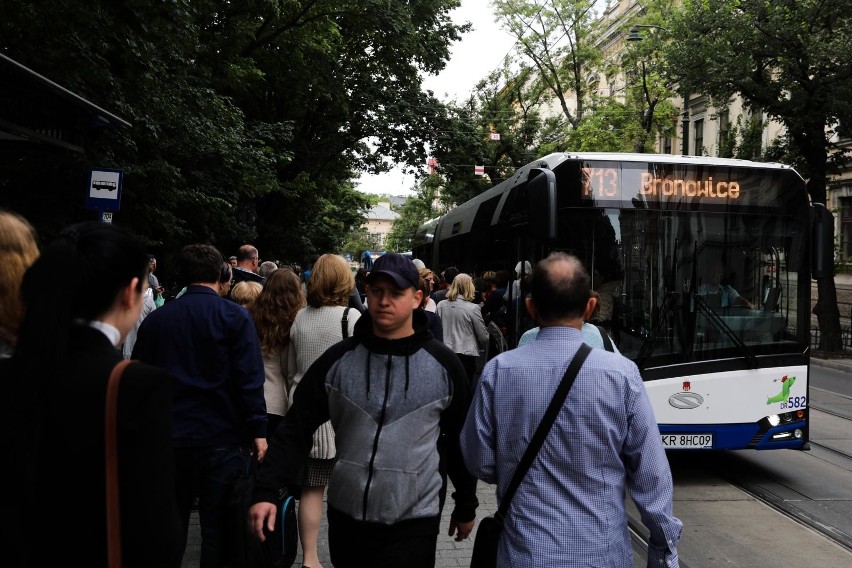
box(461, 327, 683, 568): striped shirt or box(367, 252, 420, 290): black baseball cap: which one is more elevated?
box(367, 252, 420, 290): black baseball cap

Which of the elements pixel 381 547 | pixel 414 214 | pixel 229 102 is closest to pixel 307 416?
pixel 381 547

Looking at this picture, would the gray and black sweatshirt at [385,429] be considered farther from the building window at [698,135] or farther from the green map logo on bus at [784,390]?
the building window at [698,135]

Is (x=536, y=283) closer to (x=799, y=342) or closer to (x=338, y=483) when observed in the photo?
(x=338, y=483)

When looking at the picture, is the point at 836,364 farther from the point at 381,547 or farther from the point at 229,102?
the point at 381,547

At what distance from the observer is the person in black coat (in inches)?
71.1

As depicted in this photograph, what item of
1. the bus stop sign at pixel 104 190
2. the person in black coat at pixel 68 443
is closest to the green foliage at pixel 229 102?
the bus stop sign at pixel 104 190

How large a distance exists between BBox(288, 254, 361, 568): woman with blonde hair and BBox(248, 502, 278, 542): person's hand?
162 centimetres

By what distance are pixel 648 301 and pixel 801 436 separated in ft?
5.73

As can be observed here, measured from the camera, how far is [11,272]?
2.15m

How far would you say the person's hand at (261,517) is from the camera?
3084 mm

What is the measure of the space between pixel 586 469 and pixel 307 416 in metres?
1.08

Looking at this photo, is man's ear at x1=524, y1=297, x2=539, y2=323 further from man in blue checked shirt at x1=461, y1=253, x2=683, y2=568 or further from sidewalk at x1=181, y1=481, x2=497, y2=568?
sidewalk at x1=181, y1=481, x2=497, y2=568

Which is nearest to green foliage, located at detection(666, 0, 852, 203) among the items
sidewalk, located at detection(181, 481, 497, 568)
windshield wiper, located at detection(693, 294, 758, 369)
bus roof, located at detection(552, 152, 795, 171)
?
bus roof, located at detection(552, 152, 795, 171)

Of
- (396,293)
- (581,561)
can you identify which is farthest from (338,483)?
(581,561)
